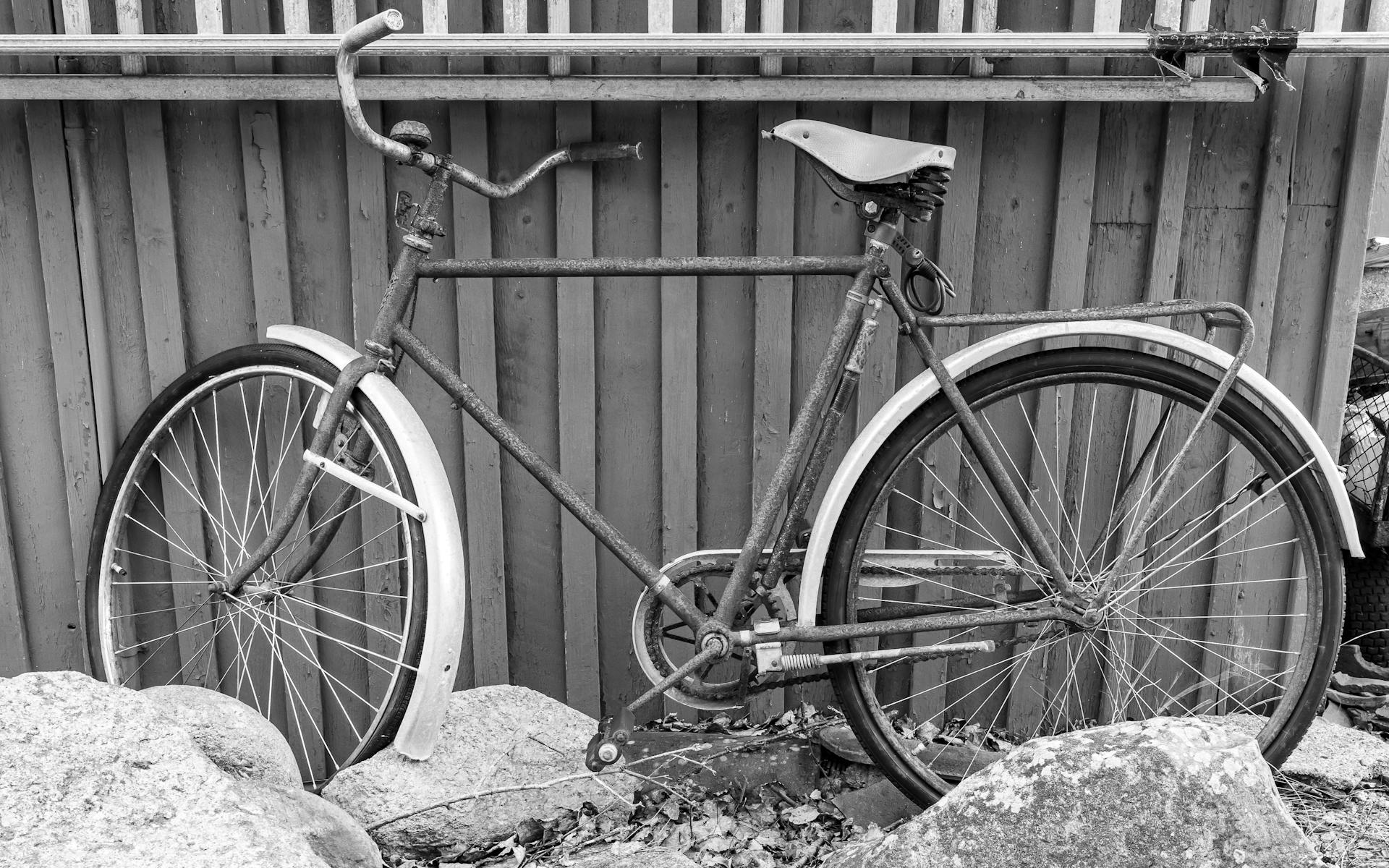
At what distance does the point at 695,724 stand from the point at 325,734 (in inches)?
44.7

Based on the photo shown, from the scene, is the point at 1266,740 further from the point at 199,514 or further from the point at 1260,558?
the point at 199,514

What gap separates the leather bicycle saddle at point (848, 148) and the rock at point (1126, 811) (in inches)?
50.0

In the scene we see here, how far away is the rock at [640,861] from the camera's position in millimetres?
2150

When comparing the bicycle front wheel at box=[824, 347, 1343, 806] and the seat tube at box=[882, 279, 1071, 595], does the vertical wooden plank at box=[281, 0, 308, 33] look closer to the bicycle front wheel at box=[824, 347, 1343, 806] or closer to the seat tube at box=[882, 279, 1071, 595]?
the seat tube at box=[882, 279, 1071, 595]

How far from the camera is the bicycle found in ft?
7.68

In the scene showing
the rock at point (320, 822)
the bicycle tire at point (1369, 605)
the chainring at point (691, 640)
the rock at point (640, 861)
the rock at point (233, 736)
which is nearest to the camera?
the rock at point (320, 822)

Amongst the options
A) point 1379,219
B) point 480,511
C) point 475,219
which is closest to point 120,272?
point 475,219

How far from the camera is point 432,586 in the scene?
2270 millimetres

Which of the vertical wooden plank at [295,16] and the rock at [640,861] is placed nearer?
the rock at [640,861]

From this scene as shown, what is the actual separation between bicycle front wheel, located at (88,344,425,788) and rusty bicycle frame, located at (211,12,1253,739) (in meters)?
0.45

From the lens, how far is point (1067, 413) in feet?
9.23

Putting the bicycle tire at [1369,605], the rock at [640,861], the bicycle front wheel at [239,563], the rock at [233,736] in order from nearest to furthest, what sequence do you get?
the rock at [640,861], the rock at [233,736], the bicycle front wheel at [239,563], the bicycle tire at [1369,605]

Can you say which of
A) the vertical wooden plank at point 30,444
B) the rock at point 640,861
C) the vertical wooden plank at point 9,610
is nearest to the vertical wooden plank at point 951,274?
the rock at point 640,861

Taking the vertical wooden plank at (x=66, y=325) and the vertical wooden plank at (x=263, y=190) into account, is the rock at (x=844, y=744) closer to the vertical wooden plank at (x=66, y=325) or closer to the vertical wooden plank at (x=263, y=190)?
the vertical wooden plank at (x=263, y=190)
